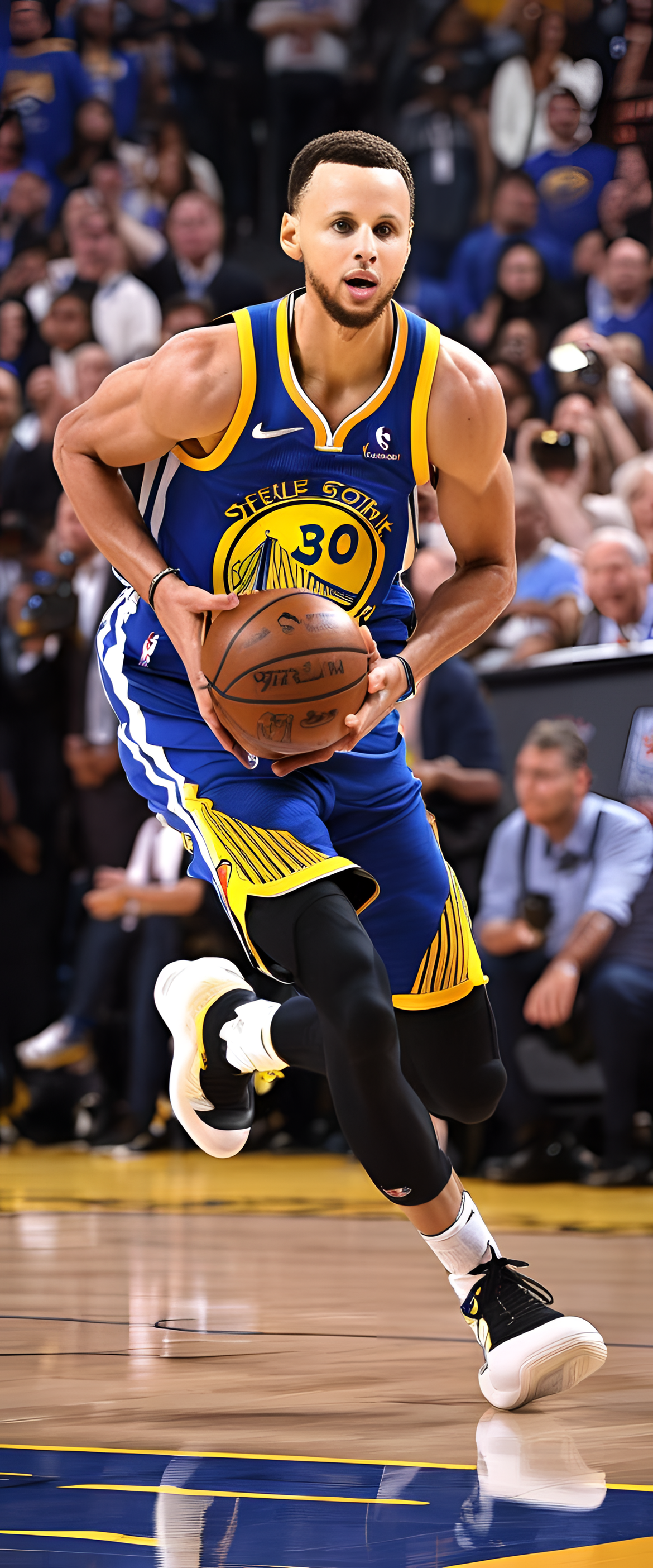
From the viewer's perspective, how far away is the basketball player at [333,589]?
123 inches

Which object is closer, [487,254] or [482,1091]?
[482,1091]

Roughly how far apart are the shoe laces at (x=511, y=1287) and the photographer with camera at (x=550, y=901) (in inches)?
130

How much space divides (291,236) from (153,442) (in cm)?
48

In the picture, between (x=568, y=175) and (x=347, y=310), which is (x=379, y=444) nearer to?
(x=347, y=310)

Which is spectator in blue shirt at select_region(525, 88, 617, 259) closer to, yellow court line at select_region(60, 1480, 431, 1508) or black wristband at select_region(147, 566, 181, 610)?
black wristband at select_region(147, 566, 181, 610)

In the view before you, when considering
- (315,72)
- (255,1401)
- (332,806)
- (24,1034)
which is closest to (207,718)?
(332,806)

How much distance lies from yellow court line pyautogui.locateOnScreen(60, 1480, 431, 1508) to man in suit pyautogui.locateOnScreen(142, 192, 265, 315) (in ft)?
26.5

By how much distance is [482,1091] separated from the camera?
3393 mm

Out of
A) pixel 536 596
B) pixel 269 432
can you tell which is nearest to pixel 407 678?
pixel 269 432

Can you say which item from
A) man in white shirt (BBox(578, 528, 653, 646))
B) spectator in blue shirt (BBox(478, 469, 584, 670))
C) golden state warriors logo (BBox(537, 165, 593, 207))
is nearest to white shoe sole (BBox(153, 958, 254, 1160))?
man in white shirt (BBox(578, 528, 653, 646))

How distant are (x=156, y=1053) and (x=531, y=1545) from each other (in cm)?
562

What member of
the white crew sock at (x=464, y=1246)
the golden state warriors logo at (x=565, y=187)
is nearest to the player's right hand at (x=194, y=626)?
the white crew sock at (x=464, y=1246)

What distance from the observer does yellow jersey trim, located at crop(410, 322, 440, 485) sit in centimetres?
331

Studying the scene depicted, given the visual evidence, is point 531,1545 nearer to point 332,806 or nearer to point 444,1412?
point 444,1412
